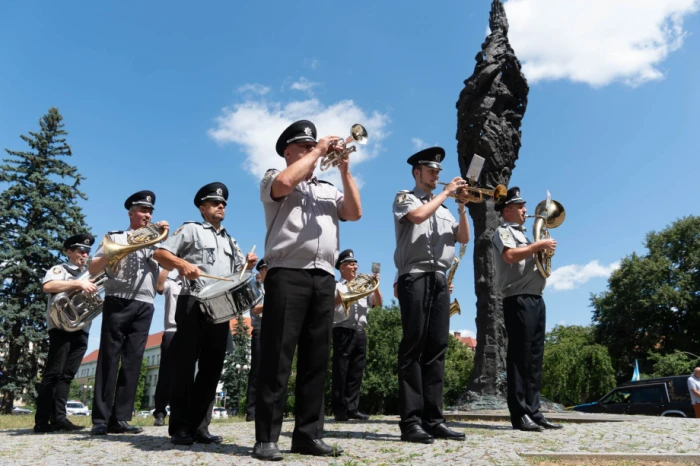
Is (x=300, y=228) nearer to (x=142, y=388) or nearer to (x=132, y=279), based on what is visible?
(x=132, y=279)

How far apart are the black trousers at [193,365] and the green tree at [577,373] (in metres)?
44.8

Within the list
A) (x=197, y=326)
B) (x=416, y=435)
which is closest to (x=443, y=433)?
(x=416, y=435)

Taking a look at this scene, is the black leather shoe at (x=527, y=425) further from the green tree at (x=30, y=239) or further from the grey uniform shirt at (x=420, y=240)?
the green tree at (x=30, y=239)

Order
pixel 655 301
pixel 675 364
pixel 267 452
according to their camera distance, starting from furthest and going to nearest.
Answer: pixel 655 301
pixel 675 364
pixel 267 452

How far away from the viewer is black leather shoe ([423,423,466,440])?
5165 mm

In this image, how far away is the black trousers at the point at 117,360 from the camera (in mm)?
Result: 6098

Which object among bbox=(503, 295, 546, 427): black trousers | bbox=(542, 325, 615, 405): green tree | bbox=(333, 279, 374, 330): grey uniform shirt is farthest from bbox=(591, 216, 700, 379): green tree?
bbox=(503, 295, 546, 427): black trousers

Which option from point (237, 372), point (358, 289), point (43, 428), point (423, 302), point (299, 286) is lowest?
point (43, 428)

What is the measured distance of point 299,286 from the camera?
4230 millimetres

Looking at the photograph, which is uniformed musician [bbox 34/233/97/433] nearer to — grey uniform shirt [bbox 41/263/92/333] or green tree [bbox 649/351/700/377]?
grey uniform shirt [bbox 41/263/92/333]

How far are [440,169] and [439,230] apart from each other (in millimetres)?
641

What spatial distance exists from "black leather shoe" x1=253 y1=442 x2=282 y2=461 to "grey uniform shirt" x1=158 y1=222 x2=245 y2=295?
1.58 m

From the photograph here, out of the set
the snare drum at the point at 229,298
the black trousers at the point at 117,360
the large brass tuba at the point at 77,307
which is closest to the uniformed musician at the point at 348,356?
the black trousers at the point at 117,360

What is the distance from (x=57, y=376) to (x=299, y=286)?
4.02 metres
